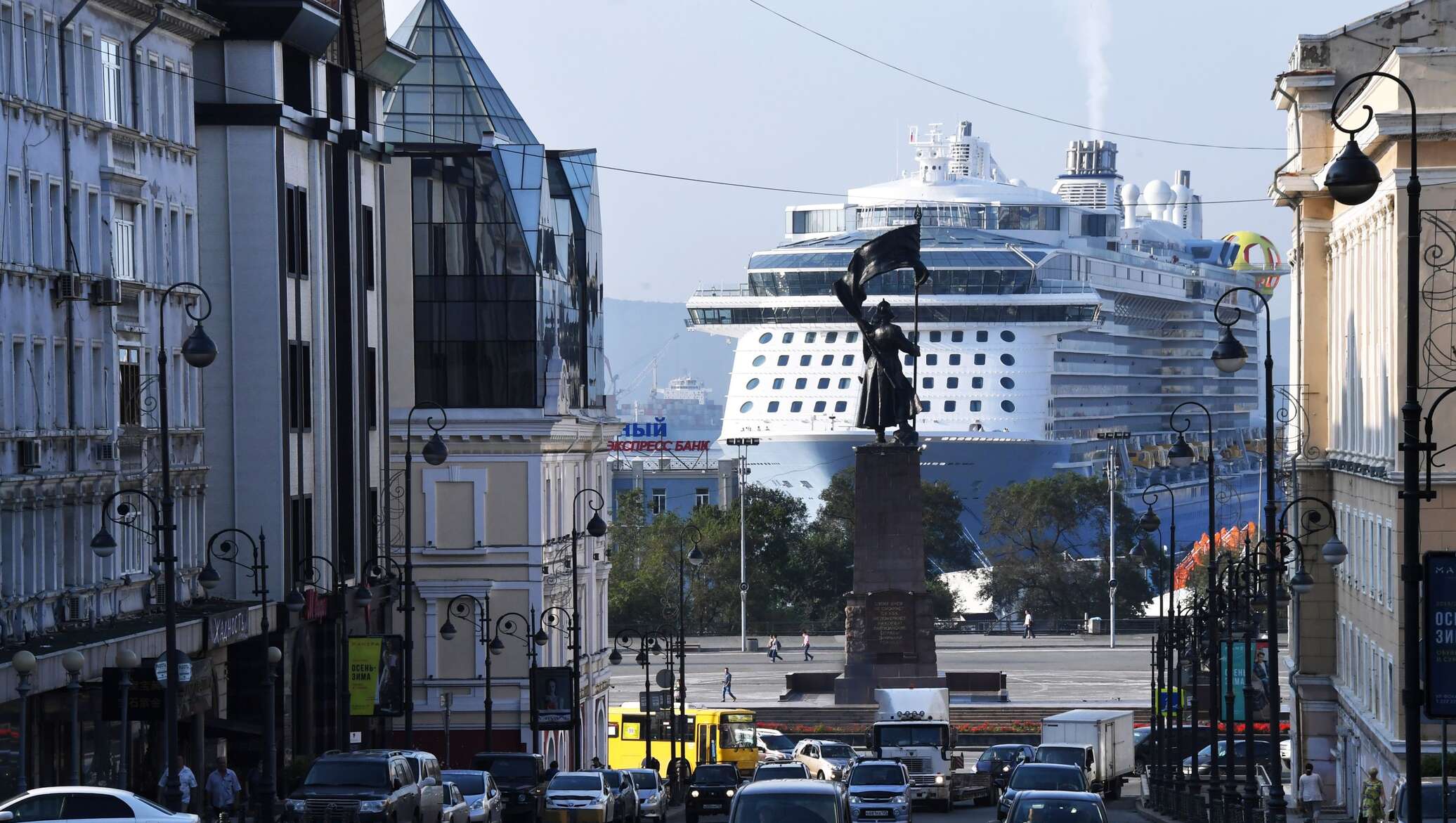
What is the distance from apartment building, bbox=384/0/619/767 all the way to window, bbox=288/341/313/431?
9710 mm

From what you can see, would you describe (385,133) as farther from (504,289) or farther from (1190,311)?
(1190,311)

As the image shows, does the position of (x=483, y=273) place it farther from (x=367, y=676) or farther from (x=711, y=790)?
(x=711, y=790)

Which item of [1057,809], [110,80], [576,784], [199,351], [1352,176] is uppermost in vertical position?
[110,80]

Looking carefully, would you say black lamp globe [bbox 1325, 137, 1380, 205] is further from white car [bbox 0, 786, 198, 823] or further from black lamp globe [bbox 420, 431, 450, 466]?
black lamp globe [bbox 420, 431, 450, 466]

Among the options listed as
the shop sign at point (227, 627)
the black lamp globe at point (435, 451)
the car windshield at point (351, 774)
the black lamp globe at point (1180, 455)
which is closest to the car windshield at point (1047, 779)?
the black lamp globe at point (1180, 455)

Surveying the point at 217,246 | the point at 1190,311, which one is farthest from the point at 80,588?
the point at 1190,311

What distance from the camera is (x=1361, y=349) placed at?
43219 mm

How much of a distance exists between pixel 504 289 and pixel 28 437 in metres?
29.7

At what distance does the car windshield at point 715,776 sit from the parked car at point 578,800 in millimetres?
5905

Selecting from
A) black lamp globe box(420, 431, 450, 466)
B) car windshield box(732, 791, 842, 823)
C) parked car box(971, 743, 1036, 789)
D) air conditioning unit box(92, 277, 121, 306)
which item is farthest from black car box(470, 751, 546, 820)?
car windshield box(732, 791, 842, 823)

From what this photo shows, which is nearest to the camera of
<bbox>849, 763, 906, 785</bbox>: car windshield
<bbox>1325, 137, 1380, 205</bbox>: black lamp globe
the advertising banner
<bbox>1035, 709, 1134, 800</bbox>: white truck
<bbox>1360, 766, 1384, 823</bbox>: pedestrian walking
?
<bbox>1325, 137, 1380, 205</bbox>: black lamp globe

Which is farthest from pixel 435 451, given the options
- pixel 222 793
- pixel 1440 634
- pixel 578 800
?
pixel 1440 634

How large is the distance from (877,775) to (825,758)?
43.7 ft

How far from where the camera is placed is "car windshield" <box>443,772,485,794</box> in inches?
1329
